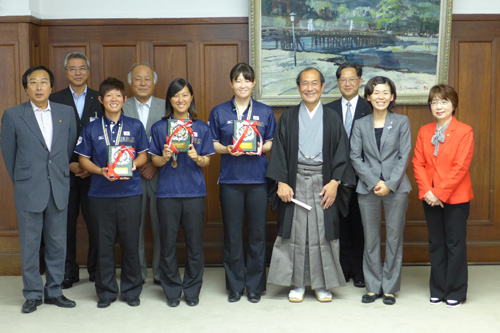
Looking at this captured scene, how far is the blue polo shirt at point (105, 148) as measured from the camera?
438 centimetres

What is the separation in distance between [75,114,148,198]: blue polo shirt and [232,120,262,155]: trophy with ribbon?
73 centimetres

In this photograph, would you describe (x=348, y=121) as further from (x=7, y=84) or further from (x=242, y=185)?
(x=7, y=84)

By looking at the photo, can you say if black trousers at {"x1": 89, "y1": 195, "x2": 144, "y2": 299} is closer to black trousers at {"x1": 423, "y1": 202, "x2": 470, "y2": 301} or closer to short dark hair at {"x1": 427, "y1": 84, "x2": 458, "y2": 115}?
black trousers at {"x1": 423, "y1": 202, "x2": 470, "y2": 301}

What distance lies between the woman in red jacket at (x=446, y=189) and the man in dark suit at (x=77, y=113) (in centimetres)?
253

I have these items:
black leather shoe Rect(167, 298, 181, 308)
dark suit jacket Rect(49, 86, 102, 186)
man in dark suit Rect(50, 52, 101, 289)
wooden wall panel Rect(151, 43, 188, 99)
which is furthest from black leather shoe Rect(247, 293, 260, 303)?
wooden wall panel Rect(151, 43, 188, 99)

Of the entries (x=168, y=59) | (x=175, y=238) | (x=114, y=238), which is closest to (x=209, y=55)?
(x=168, y=59)

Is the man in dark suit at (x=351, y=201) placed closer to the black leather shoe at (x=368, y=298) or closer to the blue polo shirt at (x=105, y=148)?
the black leather shoe at (x=368, y=298)

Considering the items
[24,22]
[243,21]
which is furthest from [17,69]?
[243,21]

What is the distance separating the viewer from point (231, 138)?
14.8 ft

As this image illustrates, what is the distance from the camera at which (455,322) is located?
407 centimetres

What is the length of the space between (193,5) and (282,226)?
86.2 inches

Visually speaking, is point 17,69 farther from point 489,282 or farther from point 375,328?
point 489,282

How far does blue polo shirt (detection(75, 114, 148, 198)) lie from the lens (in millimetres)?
4383

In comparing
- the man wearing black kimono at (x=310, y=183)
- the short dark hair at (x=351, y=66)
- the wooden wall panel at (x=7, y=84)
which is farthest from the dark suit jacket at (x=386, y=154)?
the wooden wall panel at (x=7, y=84)
